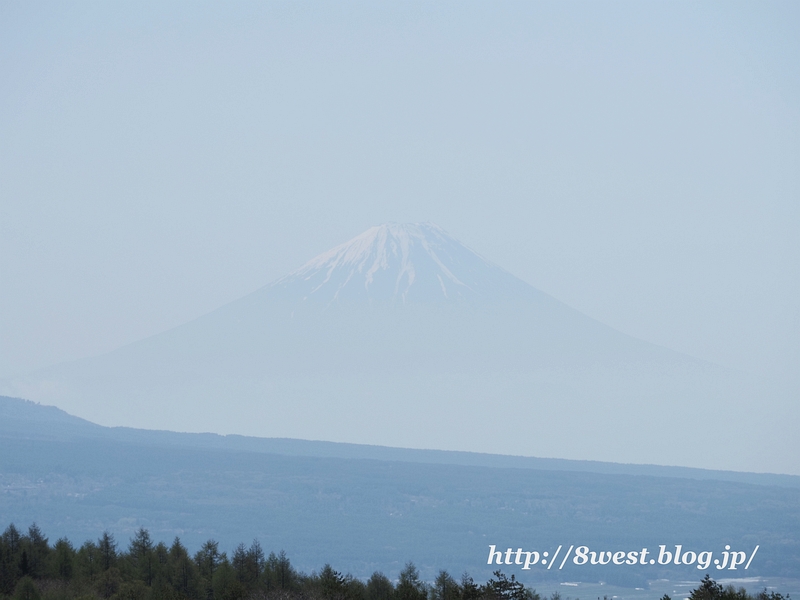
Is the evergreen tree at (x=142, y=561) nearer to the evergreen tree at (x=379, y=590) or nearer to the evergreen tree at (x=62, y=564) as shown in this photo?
the evergreen tree at (x=62, y=564)

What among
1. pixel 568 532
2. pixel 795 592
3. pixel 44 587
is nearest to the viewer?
pixel 44 587

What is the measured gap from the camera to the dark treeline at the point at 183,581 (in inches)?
2003

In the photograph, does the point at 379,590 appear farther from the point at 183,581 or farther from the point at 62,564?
the point at 62,564

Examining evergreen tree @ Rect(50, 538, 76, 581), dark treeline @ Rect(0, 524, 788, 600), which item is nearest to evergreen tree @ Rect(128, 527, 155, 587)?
dark treeline @ Rect(0, 524, 788, 600)

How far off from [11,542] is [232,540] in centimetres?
13288

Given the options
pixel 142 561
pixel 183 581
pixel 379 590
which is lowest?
pixel 183 581

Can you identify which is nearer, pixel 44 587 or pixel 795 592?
pixel 44 587

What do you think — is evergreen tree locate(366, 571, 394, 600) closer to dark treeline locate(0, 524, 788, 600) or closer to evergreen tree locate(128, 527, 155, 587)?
dark treeline locate(0, 524, 788, 600)

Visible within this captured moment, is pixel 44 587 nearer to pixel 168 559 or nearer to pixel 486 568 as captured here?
pixel 168 559

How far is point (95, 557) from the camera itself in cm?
6494

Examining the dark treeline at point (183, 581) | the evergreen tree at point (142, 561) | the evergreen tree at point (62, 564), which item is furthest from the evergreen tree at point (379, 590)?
the evergreen tree at point (62, 564)

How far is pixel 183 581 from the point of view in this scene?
58.6 meters

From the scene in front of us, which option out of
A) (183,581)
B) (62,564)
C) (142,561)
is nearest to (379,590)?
(183,581)

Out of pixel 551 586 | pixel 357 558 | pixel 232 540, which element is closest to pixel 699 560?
pixel 551 586
